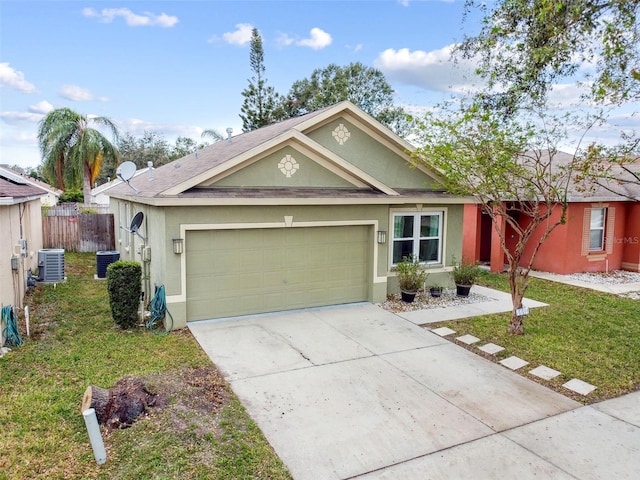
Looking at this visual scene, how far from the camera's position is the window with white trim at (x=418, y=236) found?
11.9 metres

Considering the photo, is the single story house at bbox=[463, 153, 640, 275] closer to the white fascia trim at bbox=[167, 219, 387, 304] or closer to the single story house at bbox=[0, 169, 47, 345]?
the white fascia trim at bbox=[167, 219, 387, 304]

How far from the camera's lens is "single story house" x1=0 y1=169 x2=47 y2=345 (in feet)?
27.0

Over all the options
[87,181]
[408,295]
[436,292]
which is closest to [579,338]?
[436,292]

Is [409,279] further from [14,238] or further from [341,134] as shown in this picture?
[14,238]

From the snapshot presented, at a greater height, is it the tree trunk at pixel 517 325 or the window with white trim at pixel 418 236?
the window with white trim at pixel 418 236

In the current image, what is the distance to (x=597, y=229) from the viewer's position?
16.0 metres

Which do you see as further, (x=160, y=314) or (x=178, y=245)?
(x=160, y=314)

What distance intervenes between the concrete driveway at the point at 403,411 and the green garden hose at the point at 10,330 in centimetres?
299

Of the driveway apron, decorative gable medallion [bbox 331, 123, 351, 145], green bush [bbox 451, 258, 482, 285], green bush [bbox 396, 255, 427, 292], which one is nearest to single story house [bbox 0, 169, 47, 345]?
the driveway apron

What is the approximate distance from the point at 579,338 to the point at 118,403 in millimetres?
Answer: 8338

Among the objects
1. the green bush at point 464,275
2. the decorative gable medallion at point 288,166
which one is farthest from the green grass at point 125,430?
the green bush at point 464,275

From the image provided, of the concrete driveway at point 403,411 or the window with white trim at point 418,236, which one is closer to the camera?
the concrete driveway at point 403,411

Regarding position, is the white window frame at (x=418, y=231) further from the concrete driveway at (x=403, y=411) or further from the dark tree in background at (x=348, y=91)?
the dark tree in background at (x=348, y=91)

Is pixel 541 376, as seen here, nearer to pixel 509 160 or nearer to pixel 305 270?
pixel 509 160
